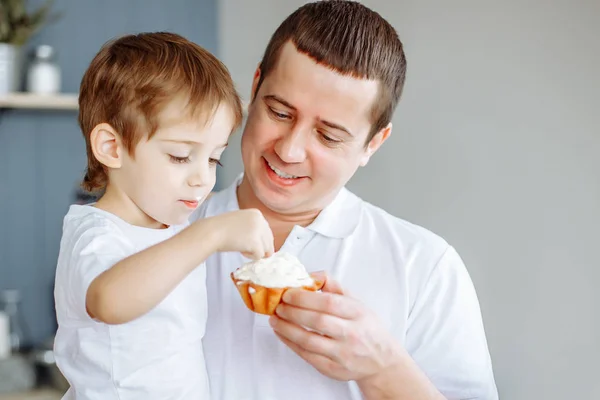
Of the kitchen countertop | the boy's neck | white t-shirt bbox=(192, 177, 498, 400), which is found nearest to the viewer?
the boy's neck

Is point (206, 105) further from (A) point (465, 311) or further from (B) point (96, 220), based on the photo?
(A) point (465, 311)

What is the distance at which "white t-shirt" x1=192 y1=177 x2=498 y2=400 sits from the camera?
63.9 inches

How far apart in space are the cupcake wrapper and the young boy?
0.07 metres

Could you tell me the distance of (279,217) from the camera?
6.05 ft

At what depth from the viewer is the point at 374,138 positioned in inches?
72.6

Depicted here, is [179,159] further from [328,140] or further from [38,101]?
[38,101]

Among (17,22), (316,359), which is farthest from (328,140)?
(17,22)

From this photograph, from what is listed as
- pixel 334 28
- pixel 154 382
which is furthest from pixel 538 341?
pixel 154 382

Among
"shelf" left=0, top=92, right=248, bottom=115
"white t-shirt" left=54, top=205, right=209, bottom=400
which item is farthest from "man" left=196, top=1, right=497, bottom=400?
"shelf" left=0, top=92, right=248, bottom=115

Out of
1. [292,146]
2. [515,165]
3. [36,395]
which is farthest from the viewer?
[36,395]

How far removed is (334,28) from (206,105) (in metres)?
0.43

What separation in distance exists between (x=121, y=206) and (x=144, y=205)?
4 cm

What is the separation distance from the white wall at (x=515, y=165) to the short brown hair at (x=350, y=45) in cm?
81

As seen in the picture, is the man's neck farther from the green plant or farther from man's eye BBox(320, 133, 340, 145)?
the green plant
